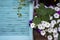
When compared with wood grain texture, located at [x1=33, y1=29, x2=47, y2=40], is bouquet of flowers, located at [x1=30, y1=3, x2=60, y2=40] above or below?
above

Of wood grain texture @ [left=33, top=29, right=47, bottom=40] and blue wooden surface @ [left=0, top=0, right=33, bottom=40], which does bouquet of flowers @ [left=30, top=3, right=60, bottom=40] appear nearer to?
wood grain texture @ [left=33, top=29, right=47, bottom=40]

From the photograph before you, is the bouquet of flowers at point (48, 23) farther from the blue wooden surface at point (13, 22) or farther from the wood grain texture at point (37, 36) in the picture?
the blue wooden surface at point (13, 22)

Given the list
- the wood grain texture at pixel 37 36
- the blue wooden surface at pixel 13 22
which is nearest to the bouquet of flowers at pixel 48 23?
the wood grain texture at pixel 37 36

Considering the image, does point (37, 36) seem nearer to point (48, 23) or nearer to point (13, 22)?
point (48, 23)

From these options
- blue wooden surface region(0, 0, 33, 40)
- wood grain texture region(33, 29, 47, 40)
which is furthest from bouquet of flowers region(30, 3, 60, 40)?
blue wooden surface region(0, 0, 33, 40)

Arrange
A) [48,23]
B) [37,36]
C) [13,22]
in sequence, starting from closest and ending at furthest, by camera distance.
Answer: [48,23], [37,36], [13,22]

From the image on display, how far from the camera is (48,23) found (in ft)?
9.70

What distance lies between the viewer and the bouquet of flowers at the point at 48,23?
2.96 meters

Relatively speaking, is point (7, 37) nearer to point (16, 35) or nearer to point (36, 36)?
point (16, 35)

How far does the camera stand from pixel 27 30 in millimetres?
3256

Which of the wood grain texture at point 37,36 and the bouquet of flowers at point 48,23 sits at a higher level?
the bouquet of flowers at point 48,23

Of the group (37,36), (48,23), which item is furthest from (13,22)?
(48,23)

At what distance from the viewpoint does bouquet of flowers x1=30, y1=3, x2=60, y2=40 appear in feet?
9.73

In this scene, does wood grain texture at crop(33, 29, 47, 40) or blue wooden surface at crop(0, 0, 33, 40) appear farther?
blue wooden surface at crop(0, 0, 33, 40)
